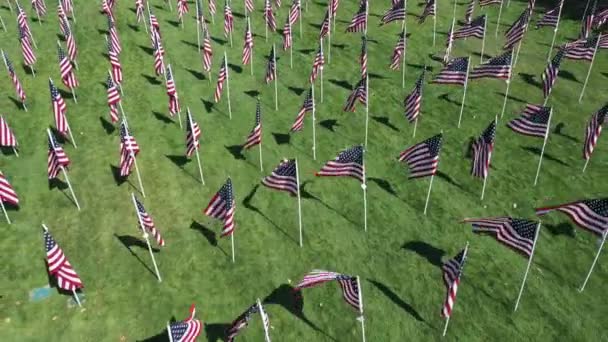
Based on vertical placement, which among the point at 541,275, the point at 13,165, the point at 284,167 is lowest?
the point at 541,275

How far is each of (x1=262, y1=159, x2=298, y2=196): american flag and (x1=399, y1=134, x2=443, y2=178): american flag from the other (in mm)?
4859

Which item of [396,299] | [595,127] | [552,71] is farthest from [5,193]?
[552,71]

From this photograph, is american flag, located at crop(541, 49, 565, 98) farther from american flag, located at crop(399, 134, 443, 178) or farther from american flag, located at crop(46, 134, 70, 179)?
american flag, located at crop(46, 134, 70, 179)

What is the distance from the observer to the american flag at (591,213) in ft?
53.6

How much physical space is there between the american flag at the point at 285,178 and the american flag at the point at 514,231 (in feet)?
22.4

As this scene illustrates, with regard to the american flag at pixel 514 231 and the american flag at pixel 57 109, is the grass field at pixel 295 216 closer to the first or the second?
the american flag at pixel 57 109

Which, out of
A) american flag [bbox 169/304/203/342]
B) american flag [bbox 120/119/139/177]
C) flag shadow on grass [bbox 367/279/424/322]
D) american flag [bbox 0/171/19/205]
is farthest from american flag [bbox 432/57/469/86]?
american flag [bbox 0/171/19/205]

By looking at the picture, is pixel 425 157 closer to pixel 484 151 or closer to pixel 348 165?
pixel 484 151

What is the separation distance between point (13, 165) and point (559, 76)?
3394 cm

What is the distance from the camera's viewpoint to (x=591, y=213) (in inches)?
655

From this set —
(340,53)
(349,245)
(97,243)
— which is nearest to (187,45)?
(340,53)

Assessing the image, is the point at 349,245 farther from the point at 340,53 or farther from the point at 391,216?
the point at 340,53

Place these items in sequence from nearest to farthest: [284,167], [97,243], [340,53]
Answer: [284,167]
[97,243]
[340,53]

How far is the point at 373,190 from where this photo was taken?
23.8 m
